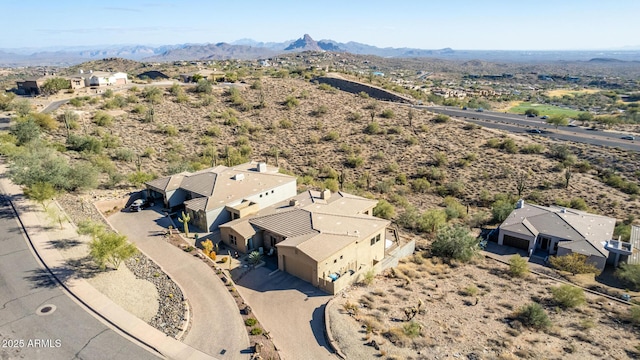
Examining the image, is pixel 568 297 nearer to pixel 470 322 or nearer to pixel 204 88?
pixel 470 322

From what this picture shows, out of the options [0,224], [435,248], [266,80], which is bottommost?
[435,248]

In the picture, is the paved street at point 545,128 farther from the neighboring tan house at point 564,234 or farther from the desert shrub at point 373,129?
the neighboring tan house at point 564,234

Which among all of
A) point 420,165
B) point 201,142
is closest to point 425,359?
point 420,165

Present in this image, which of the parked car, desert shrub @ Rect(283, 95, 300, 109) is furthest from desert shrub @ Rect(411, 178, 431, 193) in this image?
desert shrub @ Rect(283, 95, 300, 109)

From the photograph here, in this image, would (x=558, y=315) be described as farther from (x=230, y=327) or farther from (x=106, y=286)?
(x=106, y=286)

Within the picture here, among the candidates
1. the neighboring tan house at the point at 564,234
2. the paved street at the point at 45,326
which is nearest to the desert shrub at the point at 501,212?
the neighboring tan house at the point at 564,234

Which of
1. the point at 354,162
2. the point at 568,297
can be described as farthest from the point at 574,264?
the point at 354,162
